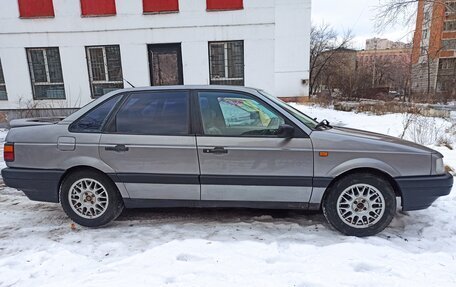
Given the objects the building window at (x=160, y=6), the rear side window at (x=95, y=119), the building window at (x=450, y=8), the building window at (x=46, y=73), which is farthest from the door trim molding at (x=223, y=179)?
the building window at (x=450, y=8)

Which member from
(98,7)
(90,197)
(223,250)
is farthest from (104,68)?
(223,250)

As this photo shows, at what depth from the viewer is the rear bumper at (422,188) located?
3111mm

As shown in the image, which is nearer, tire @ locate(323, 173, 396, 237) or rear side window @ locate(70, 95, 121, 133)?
tire @ locate(323, 173, 396, 237)

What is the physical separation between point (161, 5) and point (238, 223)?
34.7 ft

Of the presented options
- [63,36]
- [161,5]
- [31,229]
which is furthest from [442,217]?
[63,36]

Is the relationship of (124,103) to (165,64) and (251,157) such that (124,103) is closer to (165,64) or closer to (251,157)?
(251,157)

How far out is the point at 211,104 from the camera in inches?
136

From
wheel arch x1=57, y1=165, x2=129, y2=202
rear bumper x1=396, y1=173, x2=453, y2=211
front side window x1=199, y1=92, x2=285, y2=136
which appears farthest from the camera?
wheel arch x1=57, y1=165, x2=129, y2=202

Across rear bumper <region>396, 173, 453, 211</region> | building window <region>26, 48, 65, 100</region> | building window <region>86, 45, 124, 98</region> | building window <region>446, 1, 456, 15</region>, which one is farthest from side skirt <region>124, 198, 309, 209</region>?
building window <region>446, 1, 456, 15</region>

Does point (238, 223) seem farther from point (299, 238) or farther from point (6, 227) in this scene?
point (6, 227)

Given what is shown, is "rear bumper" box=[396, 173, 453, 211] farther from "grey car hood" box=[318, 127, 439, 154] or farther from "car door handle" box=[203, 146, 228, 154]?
"car door handle" box=[203, 146, 228, 154]

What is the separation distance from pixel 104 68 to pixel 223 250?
11216mm

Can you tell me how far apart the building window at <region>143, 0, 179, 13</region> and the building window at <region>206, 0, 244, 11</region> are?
52.2 inches

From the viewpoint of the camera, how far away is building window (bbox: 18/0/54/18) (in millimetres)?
11484
